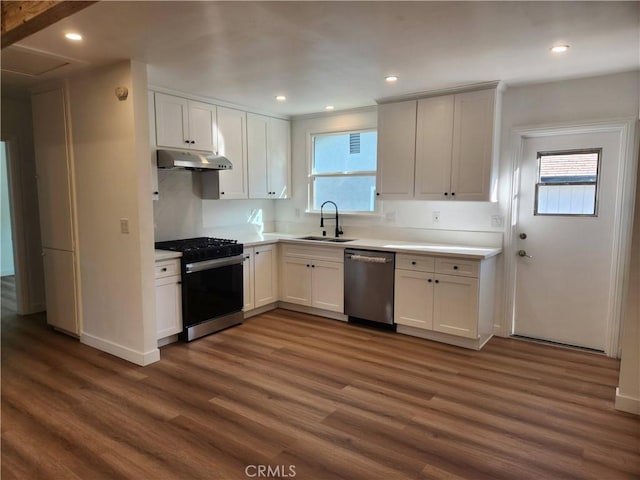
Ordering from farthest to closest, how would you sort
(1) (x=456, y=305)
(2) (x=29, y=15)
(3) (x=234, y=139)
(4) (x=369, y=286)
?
(3) (x=234, y=139) < (4) (x=369, y=286) < (1) (x=456, y=305) < (2) (x=29, y=15)

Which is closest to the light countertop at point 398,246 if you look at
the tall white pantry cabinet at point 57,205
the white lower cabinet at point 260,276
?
the white lower cabinet at point 260,276

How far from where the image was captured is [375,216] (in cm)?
483

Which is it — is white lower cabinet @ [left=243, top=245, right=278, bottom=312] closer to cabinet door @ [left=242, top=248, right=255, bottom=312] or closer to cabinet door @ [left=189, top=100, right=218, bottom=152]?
cabinet door @ [left=242, top=248, right=255, bottom=312]

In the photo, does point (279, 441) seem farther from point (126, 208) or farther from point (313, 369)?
point (126, 208)

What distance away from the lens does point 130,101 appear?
3.15 m

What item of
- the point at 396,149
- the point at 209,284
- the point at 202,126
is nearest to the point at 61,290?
the point at 209,284

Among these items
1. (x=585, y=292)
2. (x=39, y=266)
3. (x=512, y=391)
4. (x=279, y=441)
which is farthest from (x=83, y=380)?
(x=585, y=292)

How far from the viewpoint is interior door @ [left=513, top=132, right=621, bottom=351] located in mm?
3566

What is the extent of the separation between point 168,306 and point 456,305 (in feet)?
8.67

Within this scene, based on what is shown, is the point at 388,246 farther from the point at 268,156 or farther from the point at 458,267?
the point at 268,156

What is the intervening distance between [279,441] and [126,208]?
218cm

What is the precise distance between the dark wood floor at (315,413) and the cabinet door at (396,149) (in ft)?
5.26

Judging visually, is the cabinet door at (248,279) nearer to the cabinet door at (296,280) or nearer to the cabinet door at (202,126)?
the cabinet door at (296,280)

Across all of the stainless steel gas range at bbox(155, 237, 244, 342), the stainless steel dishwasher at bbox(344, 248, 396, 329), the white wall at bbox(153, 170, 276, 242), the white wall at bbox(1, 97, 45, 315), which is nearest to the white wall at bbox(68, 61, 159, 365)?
the stainless steel gas range at bbox(155, 237, 244, 342)
